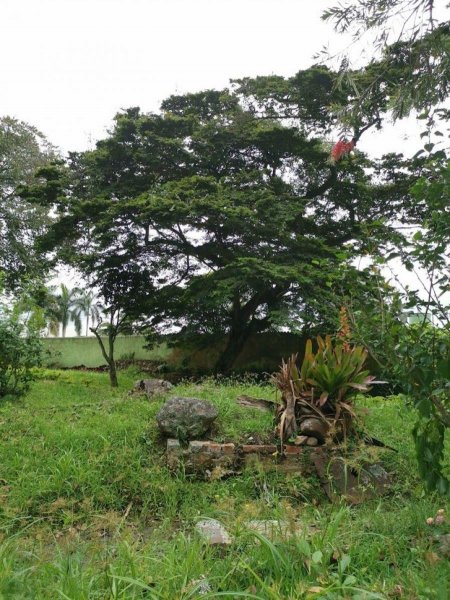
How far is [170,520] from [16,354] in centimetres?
491

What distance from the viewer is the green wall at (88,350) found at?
15.6 metres

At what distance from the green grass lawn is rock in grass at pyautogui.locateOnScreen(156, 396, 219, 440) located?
0.18m

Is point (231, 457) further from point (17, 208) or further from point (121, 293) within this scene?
point (17, 208)

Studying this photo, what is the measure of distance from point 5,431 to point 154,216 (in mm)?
6029

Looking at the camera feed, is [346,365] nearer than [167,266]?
Yes

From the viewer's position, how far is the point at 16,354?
7.11 m

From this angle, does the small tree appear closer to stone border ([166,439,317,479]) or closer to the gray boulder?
the gray boulder

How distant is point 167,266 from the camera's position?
39.4ft

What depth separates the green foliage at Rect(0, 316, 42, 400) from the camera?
7.02m

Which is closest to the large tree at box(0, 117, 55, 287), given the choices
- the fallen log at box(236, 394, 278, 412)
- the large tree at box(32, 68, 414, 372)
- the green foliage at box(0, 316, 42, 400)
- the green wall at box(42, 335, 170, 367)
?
the green wall at box(42, 335, 170, 367)

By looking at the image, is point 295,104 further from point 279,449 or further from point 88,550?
point 88,550

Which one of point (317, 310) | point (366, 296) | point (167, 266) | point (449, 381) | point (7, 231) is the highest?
point (7, 231)

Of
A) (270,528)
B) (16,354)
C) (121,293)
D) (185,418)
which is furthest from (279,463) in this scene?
(121,293)

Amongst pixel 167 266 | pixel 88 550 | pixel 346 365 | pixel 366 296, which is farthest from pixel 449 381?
pixel 167 266
